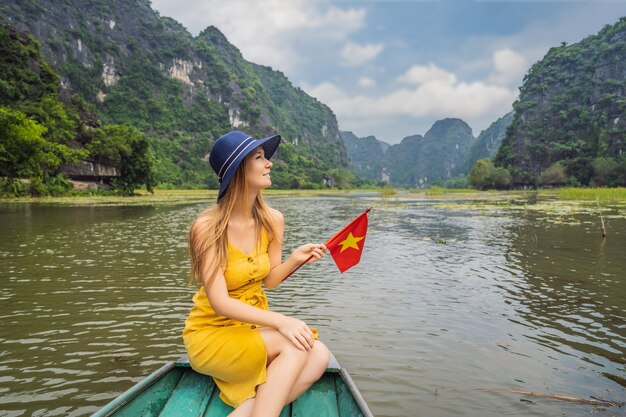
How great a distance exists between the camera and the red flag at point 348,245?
2893 mm

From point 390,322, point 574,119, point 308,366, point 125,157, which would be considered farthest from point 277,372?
point 574,119

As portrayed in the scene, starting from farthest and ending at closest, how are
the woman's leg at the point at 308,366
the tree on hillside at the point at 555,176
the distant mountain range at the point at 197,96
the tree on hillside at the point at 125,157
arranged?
the distant mountain range at the point at 197,96 < the tree on hillside at the point at 555,176 < the tree on hillside at the point at 125,157 < the woman's leg at the point at 308,366

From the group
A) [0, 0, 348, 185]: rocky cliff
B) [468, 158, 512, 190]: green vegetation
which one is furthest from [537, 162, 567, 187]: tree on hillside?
[0, 0, 348, 185]: rocky cliff

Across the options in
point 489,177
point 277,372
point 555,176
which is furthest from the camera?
point 489,177

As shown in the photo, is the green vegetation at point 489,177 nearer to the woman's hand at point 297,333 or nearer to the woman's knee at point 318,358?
the woman's knee at point 318,358

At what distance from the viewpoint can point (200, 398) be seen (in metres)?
2.54

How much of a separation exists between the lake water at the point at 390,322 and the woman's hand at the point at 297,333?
5.64 ft

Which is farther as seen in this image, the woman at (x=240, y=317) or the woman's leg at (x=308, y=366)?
the woman's leg at (x=308, y=366)

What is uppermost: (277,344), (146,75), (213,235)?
(146,75)

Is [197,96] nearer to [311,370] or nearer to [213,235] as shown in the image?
[213,235]

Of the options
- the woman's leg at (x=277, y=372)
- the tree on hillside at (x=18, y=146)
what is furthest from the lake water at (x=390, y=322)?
the tree on hillside at (x=18, y=146)

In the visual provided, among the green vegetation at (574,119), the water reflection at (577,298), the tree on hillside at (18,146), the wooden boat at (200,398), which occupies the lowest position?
the water reflection at (577,298)

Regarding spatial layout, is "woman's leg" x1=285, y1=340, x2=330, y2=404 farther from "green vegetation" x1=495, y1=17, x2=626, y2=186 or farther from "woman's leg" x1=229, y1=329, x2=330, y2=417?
"green vegetation" x1=495, y1=17, x2=626, y2=186

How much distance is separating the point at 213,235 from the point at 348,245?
3.58 feet
